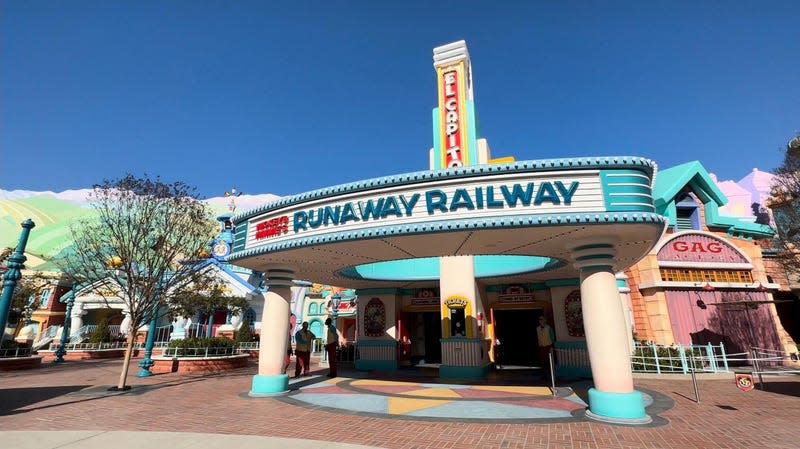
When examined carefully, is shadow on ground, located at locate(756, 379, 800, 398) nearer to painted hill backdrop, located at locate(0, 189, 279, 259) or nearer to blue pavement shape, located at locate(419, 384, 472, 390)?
blue pavement shape, located at locate(419, 384, 472, 390)

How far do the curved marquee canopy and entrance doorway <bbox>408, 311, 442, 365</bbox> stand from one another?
33.6 ft

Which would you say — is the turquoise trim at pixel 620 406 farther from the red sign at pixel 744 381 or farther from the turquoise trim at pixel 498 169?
the turquoise trim at pixel 498 169

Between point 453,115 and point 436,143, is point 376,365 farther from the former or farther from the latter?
point 453,115

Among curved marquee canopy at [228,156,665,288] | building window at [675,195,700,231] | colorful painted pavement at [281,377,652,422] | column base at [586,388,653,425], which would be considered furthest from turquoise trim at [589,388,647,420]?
building window at [675,195,700,231]

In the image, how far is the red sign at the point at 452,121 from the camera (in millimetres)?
18031

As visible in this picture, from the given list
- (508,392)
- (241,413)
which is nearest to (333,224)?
(241,413)

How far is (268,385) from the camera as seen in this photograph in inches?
408

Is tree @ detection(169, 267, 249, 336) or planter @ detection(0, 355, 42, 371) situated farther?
tree @ detection(169, 267, 249, 336)

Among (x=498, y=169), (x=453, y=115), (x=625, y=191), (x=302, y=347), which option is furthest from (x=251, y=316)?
(x=625, y=191)

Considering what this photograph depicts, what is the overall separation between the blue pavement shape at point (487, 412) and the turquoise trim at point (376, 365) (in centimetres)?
783

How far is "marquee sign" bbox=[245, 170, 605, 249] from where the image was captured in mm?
7277

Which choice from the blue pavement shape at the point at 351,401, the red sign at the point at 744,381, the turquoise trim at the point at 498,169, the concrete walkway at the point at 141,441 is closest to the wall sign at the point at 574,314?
the red sign at the point at 744,381

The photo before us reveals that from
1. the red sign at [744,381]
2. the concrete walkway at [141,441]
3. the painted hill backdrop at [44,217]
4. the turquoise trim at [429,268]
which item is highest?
the painted hill backdrop at [44,217]

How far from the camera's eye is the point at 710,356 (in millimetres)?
12617
